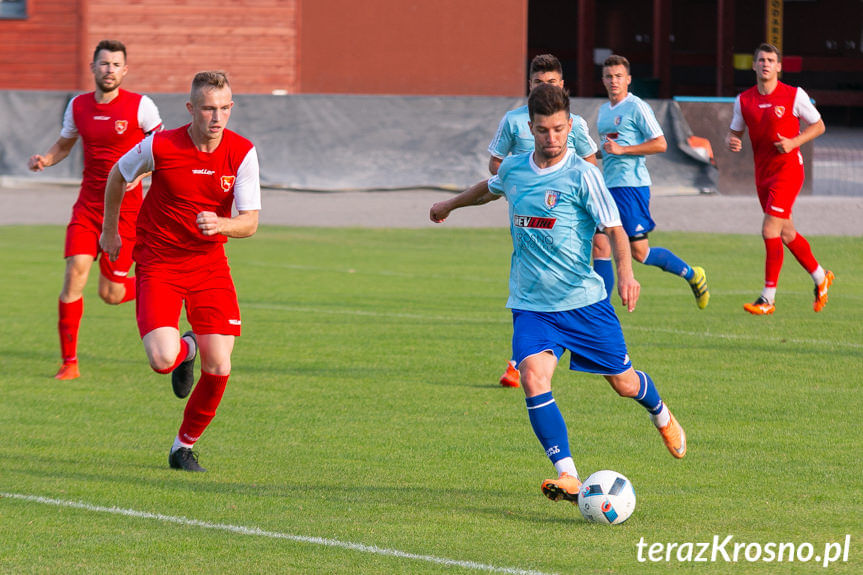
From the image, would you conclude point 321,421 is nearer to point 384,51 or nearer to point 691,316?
point 691,316

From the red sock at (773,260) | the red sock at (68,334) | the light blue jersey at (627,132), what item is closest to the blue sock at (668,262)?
the light blue jersey at (627,132)

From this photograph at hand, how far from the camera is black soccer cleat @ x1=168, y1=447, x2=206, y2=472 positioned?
22.7 ft

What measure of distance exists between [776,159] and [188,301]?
7302 millimetres

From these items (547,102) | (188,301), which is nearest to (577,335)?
(547,102)

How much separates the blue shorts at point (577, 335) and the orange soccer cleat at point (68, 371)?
15.5 ft

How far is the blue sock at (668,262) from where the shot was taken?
38.4 feet

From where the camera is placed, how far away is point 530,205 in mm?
6203

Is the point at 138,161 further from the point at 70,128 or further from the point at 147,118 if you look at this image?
the point at 70,128

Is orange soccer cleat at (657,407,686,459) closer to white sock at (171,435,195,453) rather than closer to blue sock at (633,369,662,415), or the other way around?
blue sock at (633,369,662,415)

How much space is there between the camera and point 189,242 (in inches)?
275

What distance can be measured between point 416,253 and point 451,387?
9.25 metres

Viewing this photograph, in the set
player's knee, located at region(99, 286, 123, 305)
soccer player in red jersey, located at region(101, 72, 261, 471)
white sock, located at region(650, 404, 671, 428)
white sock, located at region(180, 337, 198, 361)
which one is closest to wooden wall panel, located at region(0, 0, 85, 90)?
player's knee, located at region(99, 286, 123, 305)

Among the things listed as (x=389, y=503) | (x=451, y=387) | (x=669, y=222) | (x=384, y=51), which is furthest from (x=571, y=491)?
(x=384, y=51)

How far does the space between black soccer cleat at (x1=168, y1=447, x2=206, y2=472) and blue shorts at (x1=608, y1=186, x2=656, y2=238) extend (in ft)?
19.0
